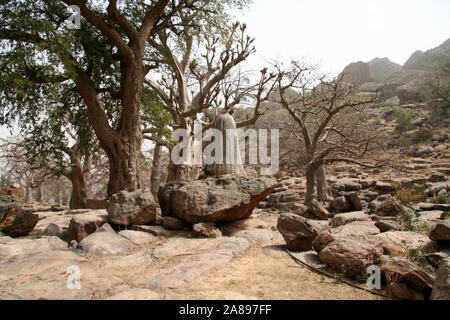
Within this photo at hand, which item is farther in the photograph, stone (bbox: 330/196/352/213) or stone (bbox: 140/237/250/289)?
stone (bbox: 330/196/352/213)

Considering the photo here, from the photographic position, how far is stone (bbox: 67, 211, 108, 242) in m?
5.09

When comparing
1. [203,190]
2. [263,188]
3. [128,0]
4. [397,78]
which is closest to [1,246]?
[203,190]

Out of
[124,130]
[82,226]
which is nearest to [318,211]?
[124,130]

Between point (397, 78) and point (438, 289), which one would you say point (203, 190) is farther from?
point (397, 78)

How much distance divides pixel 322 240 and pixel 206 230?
91.6 inches

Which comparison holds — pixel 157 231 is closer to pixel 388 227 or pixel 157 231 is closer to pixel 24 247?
pixel 24 247

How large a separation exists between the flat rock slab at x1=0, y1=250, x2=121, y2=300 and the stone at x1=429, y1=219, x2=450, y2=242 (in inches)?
178

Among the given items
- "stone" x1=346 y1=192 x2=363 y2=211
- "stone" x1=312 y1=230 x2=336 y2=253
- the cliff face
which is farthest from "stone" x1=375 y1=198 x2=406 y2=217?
the cliff face

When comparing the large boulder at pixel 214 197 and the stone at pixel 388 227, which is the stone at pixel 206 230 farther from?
the stone at pixel 388 227

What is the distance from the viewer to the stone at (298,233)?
15.5 feet

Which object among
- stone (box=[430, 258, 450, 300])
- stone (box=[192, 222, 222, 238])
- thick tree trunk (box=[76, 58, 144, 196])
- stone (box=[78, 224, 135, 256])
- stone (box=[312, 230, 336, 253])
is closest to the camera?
stone (box=[430, 258, 450, 300])

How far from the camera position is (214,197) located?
599 cm

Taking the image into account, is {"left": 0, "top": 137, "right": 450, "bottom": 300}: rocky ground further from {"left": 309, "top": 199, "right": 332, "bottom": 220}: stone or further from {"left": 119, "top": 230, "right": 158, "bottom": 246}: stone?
{"left": 309, "top": 199, "right": 332, "bottom": 220}: stone

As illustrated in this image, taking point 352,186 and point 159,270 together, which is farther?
point 352,186
